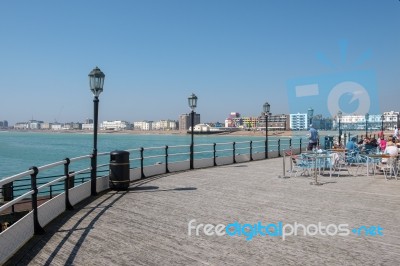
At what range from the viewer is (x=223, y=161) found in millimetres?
16766

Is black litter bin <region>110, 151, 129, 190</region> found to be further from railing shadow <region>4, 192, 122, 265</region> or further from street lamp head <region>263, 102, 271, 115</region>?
street lamp head <region>263, 102, 271, 115</region>

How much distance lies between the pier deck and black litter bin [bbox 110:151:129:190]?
0.91 feet

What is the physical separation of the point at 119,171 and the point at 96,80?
98.9 inches

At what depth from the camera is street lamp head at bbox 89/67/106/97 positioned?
9430 millimetres

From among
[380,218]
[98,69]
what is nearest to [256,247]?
[380,218]

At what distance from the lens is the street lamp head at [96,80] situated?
9.43 m

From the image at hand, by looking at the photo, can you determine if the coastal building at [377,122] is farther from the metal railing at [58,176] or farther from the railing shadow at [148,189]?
the railing shadow at [148,189]

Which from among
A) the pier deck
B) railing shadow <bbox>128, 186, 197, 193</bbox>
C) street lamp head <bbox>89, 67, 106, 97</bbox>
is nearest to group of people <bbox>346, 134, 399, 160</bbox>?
the pier deck

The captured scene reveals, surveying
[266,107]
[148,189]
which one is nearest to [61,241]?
[148,189]

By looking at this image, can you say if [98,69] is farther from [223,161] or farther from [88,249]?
[223,161]

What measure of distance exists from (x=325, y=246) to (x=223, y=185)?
5.30 m

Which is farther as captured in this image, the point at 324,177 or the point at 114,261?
the point at 324,177

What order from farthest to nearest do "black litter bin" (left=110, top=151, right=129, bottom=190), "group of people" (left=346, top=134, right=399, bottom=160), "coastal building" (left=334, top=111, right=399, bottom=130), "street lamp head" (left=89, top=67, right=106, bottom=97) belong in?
1. "coastal building" (left=334, top=111, right=399, bottom=130)
2. "group of people" (left=346, top=134, right=399, bottom=160)
3. "street lamp head" (left=89, top=67, right=106, bottom=97)
4. "black litter bin" (left=110, top=151, right=129, bottom=190)

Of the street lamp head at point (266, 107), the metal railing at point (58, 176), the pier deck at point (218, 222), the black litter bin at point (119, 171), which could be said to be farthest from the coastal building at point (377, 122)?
the black litter bin at point (119, 171)
